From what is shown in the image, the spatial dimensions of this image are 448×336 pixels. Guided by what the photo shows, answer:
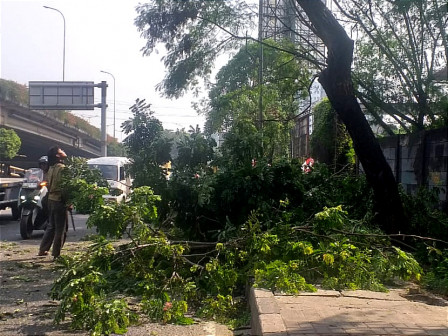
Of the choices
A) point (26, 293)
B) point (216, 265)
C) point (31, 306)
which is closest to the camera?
point (31, 306)

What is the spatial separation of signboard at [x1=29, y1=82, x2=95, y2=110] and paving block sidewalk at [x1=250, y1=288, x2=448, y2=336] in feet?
81.8

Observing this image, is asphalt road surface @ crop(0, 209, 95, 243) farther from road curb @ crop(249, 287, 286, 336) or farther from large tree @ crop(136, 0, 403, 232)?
road curb @ crop(249, 287, 286, 336)

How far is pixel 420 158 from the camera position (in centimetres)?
1067

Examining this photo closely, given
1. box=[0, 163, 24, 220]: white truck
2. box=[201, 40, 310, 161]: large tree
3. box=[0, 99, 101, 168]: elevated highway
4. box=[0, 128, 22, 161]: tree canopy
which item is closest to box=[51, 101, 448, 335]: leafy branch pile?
box=[201, 40, 310, 161]: large tree

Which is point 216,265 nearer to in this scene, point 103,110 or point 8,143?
point 103,110

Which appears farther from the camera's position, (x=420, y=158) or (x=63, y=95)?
(x=63, y=95)

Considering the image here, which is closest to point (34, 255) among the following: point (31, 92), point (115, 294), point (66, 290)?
point (115, 294)

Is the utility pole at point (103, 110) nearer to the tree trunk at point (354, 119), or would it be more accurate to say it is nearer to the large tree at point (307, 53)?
the large tree at point (307, 53)

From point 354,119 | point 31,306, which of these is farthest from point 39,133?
point 31,306

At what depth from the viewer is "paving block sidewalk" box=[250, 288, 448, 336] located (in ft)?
13.1

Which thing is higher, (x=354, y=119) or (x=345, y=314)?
(x=354, y=119)

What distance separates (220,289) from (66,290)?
163 centimetres

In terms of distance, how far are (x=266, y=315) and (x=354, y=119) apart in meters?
4.54

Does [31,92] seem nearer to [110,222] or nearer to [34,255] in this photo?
[34,255]
